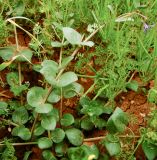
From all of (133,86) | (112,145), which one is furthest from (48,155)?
(133,86)

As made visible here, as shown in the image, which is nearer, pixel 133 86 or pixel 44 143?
pixel 44 143

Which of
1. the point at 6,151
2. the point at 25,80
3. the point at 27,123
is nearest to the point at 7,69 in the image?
the point at 25,80

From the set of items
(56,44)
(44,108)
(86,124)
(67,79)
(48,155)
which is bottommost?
(48,155)

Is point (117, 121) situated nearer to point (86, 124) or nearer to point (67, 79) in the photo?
point (86, 124)

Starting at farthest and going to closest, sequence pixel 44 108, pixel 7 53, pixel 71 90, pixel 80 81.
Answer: pixel 80 81 → pixel 7 53 → pixel 71 90 → pixel 44 108

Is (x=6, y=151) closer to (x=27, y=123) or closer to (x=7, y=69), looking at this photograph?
(x=27, y=123)

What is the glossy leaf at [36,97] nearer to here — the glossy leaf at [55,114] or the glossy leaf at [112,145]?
the glossy leaf at [55,114]

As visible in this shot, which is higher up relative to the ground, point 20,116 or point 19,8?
point 19,8
